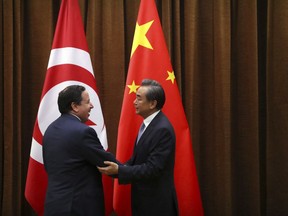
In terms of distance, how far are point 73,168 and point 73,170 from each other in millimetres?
10

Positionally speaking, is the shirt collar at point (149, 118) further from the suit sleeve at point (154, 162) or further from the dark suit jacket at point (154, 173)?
the suit sleeve at point (154, 162)

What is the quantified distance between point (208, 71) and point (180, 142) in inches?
36.8

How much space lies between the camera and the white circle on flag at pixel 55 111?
2.49 meters

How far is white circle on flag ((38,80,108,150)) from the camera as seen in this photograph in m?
2.49

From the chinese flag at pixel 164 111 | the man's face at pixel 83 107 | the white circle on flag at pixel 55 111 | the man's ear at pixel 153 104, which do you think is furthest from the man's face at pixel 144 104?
the white circle on flag at pixel 55 111

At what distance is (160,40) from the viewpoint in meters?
2.57

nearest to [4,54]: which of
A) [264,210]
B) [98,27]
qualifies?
[98,27]

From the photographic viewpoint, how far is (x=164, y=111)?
2.47 metres

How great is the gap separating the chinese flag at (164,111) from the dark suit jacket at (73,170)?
594mm

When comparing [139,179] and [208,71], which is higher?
[208,71]

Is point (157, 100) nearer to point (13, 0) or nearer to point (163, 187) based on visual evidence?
point (163, 187)

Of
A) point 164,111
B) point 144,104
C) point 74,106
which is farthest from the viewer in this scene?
point 164,111

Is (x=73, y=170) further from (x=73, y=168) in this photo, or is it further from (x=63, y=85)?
(x=63, y=85)

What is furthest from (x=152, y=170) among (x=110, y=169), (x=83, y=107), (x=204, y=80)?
(x=204, y=80)
